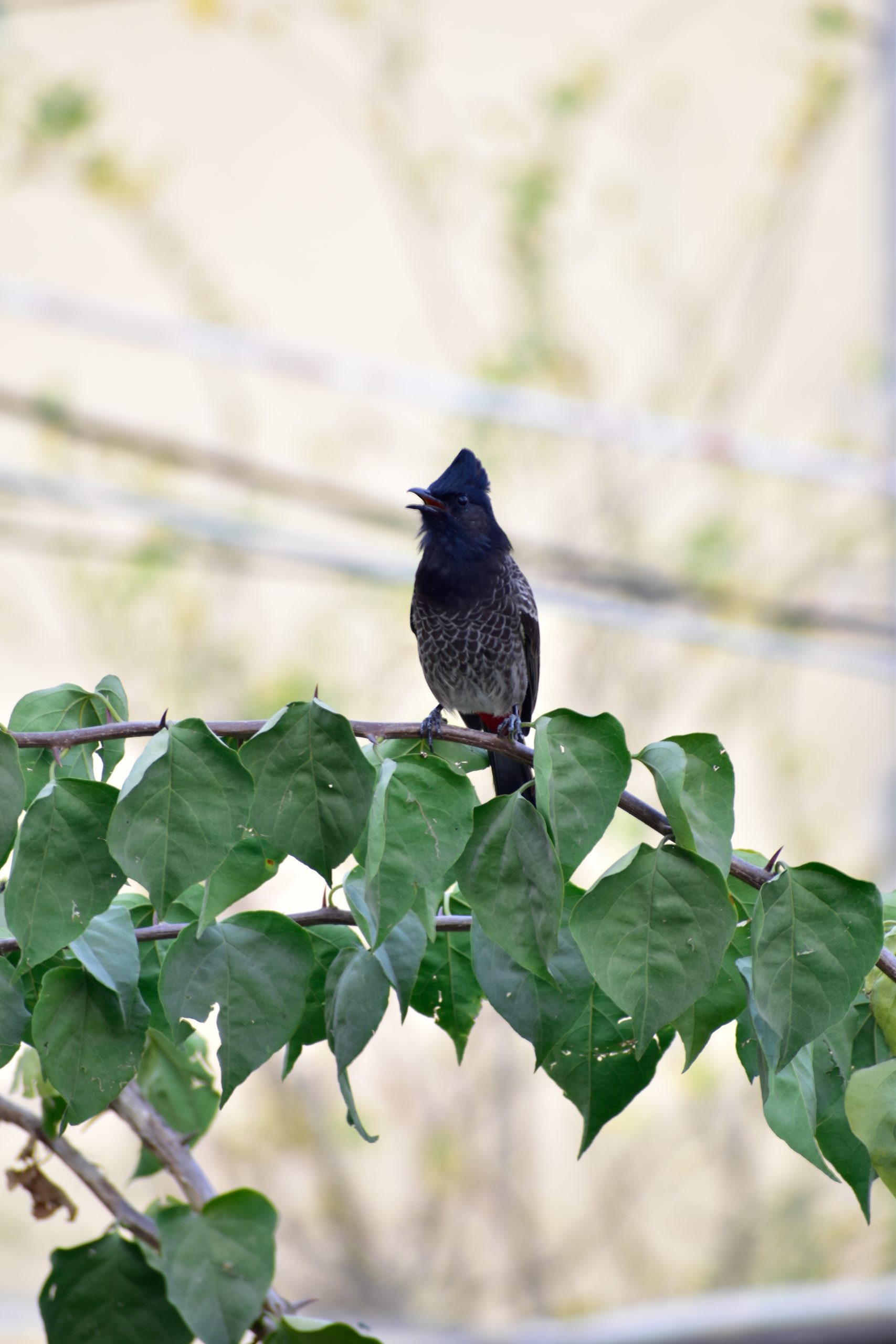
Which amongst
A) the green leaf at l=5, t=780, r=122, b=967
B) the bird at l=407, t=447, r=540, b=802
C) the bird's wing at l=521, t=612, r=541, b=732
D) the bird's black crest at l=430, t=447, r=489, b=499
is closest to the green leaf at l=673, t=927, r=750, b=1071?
the green leaf at l=5, t=780, r=122, b=967

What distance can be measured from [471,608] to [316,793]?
1008 millimetres

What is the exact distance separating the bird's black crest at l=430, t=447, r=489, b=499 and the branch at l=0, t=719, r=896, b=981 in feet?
2.78

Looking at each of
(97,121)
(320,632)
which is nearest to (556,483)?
(320,632)

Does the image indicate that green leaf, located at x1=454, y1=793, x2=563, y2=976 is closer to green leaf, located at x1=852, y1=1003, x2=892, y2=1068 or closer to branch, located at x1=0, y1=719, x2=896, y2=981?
branch, located at x1=0, y1=719, x2=896, y2=981

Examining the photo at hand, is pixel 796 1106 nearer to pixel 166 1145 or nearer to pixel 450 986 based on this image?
pixel 450 986

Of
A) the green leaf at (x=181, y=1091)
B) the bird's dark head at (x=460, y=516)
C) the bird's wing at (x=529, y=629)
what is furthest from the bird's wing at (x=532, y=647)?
the green leaf at (x=181, y=1091)

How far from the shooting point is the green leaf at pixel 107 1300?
0.56m

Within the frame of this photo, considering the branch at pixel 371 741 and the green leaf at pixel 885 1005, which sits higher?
the branch at pixel 371 741

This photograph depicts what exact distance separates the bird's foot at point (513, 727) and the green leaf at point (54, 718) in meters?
0.16

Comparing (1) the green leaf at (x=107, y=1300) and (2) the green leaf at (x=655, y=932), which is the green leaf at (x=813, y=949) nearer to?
(2) the green leaf at (x=655, y=932)

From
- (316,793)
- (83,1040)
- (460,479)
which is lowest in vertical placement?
(83,1040)

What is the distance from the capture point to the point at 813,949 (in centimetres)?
44

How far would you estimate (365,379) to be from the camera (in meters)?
2.46

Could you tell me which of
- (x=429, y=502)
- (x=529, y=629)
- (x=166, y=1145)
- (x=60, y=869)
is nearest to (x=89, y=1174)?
(x=166, y=1145)
